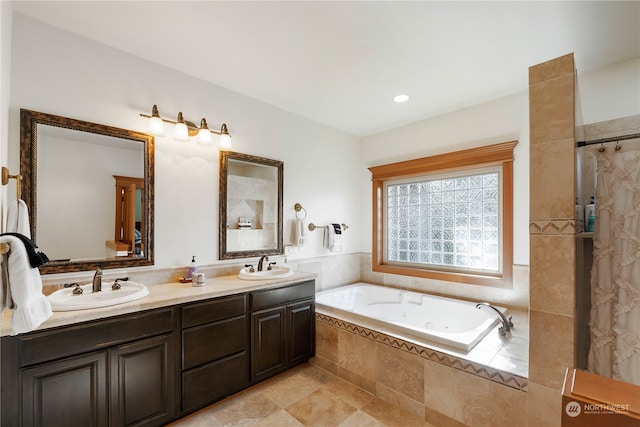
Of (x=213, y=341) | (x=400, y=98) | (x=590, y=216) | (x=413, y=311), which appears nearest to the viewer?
(x=590, y=216)

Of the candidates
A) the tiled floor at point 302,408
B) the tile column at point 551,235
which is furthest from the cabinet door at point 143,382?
the tile column at point 551,235

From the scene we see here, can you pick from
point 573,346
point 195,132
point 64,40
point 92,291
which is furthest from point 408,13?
point 92,291

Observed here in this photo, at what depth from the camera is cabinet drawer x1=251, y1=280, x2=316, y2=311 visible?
2260mm

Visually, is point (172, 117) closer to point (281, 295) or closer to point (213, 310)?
point (213, 310)

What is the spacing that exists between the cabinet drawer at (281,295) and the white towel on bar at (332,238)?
0.76 m

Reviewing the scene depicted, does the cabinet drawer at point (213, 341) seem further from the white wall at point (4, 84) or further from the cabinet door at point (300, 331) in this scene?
the white wall at point (4, 84)

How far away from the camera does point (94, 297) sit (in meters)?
1.73

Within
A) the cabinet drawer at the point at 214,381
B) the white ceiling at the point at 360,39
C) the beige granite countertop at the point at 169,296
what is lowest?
the cabinet drawer at the point at 214,381

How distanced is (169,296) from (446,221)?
2.85 m

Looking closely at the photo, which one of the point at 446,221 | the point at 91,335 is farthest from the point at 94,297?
the point at 446,221

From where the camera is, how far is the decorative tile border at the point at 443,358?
1578mm

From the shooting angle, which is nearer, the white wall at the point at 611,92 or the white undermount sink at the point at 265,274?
the white wall at the point at 611,92

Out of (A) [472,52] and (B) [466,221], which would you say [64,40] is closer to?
(A) [472,52]

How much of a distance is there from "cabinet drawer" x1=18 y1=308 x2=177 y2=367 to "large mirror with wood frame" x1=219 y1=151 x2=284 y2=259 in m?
0.86
